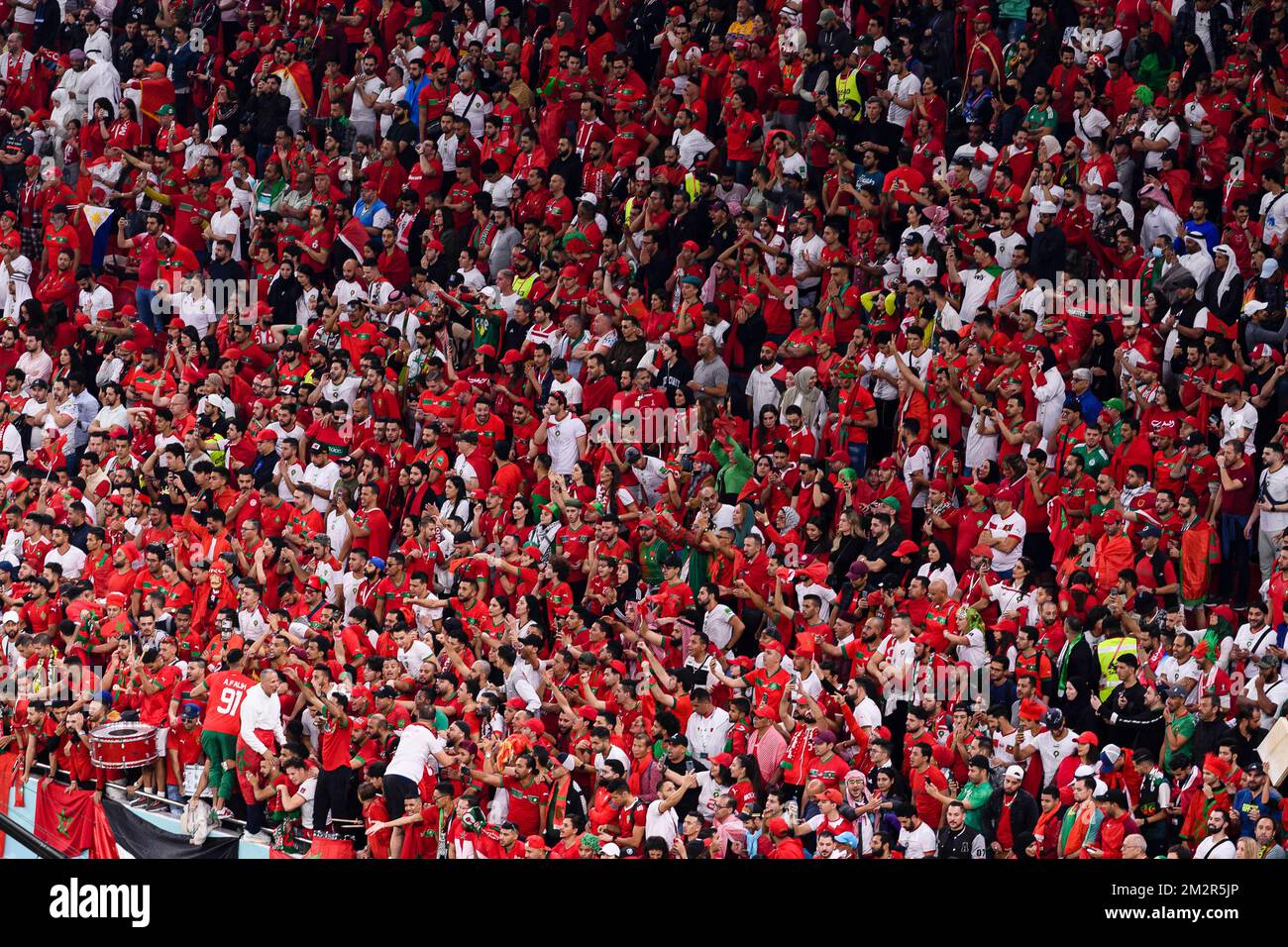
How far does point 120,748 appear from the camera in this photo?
14.5 metres

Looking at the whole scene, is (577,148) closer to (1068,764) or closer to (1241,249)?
(1241,249)

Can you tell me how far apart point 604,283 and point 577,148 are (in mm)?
1962

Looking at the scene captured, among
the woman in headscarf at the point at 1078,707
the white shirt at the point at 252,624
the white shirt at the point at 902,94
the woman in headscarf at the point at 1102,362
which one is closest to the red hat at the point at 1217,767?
the woman in headscarf at the point at 1078,707

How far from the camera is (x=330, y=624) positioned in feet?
50.2

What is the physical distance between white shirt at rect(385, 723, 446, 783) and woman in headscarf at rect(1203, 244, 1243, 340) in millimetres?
6397

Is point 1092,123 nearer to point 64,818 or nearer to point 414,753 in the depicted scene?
point 414,753

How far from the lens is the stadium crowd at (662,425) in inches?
529

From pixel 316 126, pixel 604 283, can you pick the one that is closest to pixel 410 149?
→ pixel 316 126

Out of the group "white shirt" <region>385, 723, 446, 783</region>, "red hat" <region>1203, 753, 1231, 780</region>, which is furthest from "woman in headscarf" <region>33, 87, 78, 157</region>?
"red hat" <region>1203, 753, 1231, 780</region>

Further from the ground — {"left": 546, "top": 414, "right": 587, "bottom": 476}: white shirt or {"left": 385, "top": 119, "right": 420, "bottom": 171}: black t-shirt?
{"left": 385, "top": 119, "right": 420, "bottom": 171}: black t-shirt

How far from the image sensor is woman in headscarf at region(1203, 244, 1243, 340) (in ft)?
52.1

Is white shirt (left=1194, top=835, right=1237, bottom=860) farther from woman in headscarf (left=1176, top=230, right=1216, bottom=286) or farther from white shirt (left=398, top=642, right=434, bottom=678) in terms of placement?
woman in headscarf (left=1176, top=230, right=1216, bottom=286)

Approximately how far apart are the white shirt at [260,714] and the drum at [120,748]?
0.78 meters

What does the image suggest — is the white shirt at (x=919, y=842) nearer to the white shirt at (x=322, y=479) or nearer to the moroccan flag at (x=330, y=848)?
the moroccan flag at (x=330, y=848)
